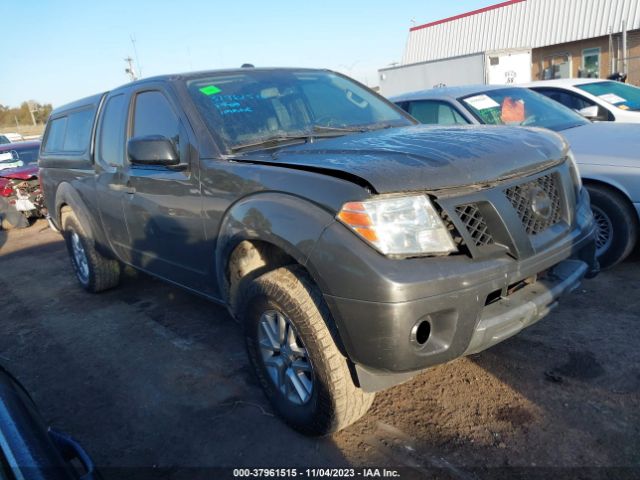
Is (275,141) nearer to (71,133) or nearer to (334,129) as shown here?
(334,129)

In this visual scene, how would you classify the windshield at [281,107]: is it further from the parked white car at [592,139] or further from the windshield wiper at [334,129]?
the parked white car at [592,139]

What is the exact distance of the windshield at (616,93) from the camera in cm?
613

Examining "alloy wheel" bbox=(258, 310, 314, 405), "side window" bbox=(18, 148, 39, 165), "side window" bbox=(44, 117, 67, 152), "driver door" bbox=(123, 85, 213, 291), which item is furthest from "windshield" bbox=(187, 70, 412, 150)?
"side window" bbox=(18, 148, 39, 165)

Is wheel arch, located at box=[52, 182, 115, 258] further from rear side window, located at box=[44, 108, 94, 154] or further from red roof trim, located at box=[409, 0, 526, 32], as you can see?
red roof trim, located at box=[409, 0, 526, 32]

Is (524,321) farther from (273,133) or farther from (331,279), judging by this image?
(273,133)

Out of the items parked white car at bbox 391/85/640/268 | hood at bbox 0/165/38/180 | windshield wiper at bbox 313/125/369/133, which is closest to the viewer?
windshield wiper at bbox 313/125/369/133

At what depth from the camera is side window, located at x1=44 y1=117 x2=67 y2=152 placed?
211 inches

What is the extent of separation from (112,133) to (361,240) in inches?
113

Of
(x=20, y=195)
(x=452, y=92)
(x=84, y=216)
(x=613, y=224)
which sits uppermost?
(x=452, y=92)

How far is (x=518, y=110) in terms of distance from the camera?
5.44 meters

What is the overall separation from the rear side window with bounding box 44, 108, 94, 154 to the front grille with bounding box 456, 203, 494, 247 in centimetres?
362

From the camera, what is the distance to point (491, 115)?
538cm

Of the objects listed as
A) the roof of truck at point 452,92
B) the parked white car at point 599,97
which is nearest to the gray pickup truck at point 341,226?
the roof of truck at point 452,92

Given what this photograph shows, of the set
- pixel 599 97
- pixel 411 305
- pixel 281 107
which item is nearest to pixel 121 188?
pixel 281 107
